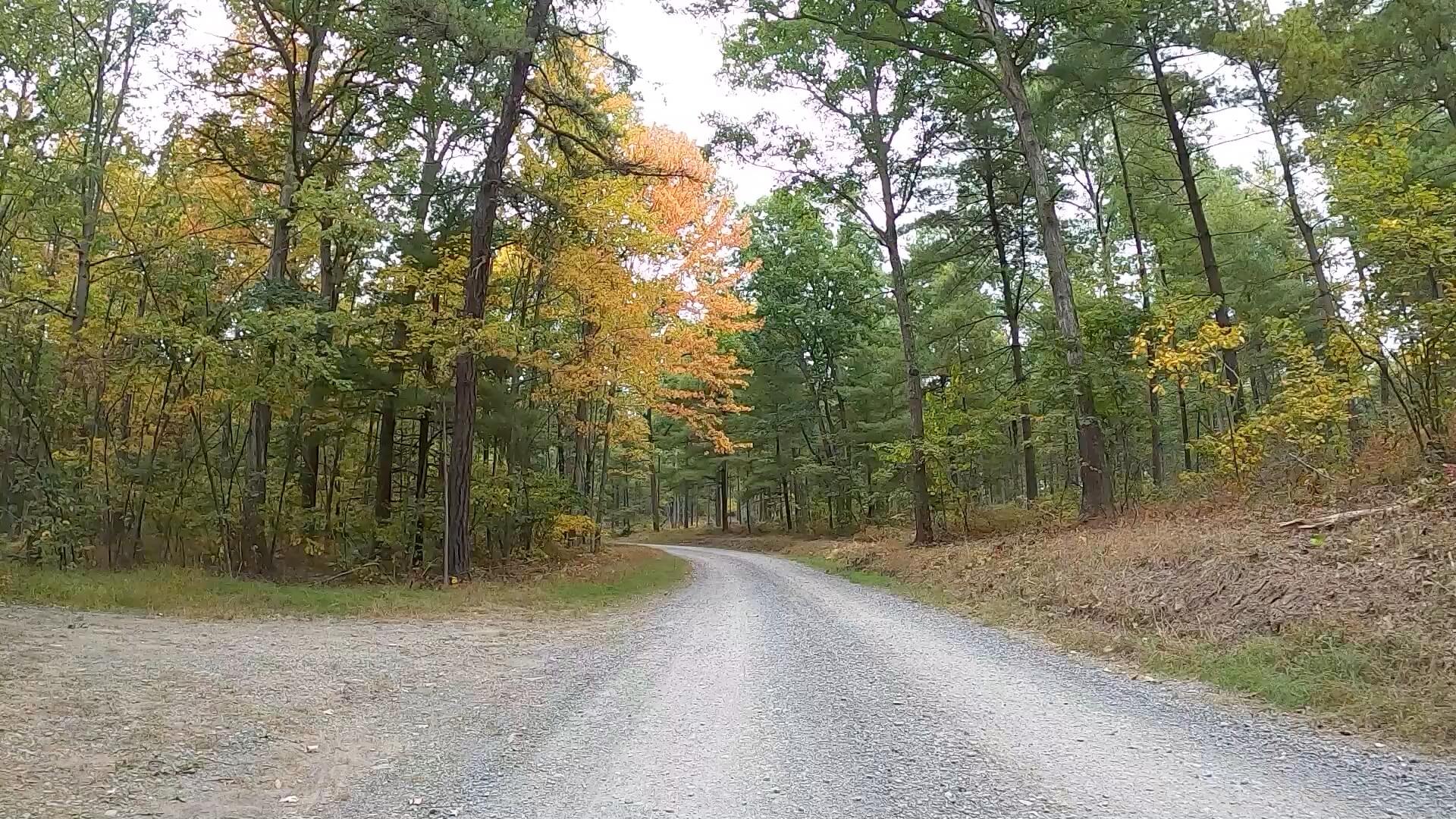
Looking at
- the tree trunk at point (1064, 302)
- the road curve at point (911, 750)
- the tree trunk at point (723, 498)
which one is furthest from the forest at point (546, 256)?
the tree trunk at point (723, 498)

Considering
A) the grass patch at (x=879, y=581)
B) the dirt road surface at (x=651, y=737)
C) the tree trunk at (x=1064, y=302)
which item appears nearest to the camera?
the dirt road surface at (x=651, y=737)

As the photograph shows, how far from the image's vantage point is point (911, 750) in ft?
13.1

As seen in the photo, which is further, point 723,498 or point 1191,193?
point 723,498

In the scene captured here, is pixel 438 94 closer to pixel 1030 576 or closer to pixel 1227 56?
pixel 1030 576

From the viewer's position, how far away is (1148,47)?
14.1 m

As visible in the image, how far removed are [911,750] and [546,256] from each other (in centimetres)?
1174

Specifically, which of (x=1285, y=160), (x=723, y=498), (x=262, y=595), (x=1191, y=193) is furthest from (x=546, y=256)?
(x=723, y=498)

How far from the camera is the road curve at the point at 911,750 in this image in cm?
324

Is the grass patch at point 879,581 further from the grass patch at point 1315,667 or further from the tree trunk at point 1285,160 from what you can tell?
the tree trunk at point 1285,160

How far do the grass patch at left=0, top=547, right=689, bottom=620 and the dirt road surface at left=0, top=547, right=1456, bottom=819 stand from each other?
2232 mm

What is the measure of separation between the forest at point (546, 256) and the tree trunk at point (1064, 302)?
55 mm

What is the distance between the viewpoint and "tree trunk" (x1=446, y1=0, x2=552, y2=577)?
12703 millimetres

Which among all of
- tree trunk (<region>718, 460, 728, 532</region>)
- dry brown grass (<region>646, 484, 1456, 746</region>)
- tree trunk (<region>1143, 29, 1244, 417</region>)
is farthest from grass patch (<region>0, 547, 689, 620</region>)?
tree trunk (<region>718, 460, 728, 532</region>)

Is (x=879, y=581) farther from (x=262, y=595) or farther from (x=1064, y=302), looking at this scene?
(x=262, y=595)
